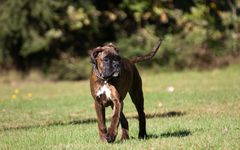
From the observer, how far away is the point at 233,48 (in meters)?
26.2

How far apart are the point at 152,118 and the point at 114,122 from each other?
3951mm

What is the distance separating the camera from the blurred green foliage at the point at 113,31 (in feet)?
84.5

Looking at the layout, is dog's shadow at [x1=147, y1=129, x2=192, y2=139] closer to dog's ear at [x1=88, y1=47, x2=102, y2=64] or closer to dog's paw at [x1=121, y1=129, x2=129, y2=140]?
dog's paw at [x1=121, y1=129, x2=129, y2=140]

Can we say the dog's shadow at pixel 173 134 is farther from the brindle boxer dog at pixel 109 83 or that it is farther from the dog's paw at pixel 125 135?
the brindle boxer dog at pixel 109 83

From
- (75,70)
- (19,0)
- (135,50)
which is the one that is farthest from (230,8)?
(19,0)

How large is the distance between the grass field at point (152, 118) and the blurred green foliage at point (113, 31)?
128 inches

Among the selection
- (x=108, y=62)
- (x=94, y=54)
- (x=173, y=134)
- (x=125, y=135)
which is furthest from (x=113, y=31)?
(x=108, y=62)

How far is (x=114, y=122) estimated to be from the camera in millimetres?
9211

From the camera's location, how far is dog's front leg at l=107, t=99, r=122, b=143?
9.16 metres

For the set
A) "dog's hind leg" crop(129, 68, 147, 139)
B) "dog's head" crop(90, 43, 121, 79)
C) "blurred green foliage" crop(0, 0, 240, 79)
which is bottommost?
"blurred green foliage" crop(0, 0, 240, 79)

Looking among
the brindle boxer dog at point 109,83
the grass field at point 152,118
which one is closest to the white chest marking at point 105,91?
the brindle boxer dog at point 109,83

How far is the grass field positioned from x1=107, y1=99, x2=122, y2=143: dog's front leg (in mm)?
124

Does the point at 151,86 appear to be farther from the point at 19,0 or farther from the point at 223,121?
the point at 223,121

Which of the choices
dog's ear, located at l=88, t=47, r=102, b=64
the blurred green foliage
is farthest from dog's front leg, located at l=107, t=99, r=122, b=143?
the blurred green foliage
